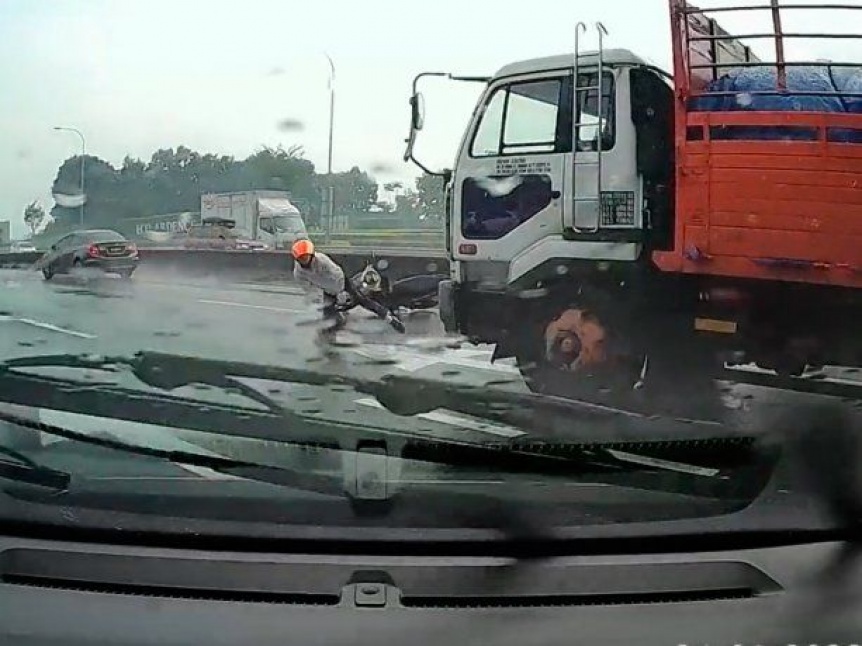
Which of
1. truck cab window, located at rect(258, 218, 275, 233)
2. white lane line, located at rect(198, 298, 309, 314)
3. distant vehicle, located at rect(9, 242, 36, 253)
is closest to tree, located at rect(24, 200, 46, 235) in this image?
distant vehicle, located at rect(9, 242, 36, 253)

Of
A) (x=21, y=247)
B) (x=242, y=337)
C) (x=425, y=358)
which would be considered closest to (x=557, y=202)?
(x=425, y=358)

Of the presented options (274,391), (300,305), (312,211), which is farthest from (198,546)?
(312,211)

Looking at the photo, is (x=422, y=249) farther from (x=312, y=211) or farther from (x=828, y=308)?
(x=828, y=308)

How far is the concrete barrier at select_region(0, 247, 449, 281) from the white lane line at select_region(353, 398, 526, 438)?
352mm

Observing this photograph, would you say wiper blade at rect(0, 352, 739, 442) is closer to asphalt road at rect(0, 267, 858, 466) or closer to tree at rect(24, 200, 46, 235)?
asphalt road at rect(0, 267, 858, 466)

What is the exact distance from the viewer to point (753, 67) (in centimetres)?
307

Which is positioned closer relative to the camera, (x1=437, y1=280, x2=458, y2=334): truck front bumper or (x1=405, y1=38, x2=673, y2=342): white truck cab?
(x1=405, y1=38, x2=673, y2=342): white truck cab

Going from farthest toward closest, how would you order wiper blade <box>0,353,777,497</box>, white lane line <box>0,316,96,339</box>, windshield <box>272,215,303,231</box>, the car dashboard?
white lane line <box>0,316,96,339</box> < windshield <box>272,215,303,231</box> < wiper blade <box>0,353,777,497</box> < the car dashboard

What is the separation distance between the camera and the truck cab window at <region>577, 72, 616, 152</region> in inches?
122

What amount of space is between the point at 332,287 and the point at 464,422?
1.64 feet

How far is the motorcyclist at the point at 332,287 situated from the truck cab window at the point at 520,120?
474 millimetres

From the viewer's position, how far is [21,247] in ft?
11.7

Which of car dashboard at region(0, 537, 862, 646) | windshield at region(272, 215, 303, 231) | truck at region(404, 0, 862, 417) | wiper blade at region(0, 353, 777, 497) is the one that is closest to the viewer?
car dashboard at region(0, 537, 862, 646)

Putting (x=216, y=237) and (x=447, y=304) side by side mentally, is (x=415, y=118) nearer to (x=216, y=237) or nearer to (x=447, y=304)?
(x=447, y=304)
